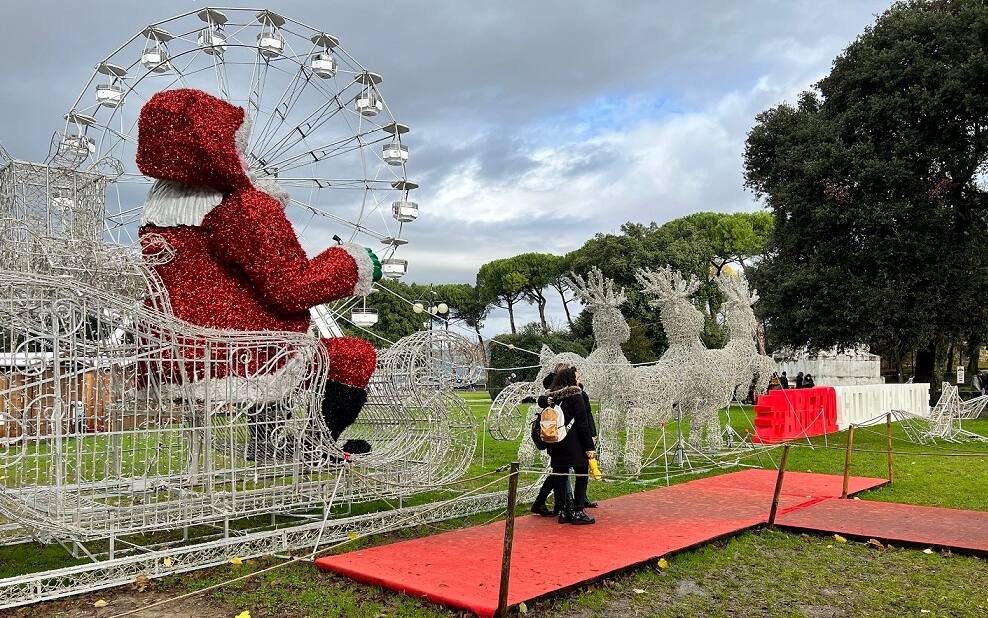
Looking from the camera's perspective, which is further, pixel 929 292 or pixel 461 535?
pixel 929 292

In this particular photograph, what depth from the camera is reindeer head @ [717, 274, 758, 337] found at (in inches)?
471

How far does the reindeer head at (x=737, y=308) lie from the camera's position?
12.0 metres

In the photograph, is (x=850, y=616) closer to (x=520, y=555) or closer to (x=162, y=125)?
(x=520, y=555)

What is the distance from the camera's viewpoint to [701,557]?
20.0 feet

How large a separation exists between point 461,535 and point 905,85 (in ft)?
51.9

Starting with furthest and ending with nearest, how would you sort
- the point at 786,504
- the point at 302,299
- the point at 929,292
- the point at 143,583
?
1. the point at 929,292
2. the point at 786,504
3. the point at 302,299
4. the point at 143,583

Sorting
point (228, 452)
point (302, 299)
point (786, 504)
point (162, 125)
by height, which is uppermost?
point (162, 125)

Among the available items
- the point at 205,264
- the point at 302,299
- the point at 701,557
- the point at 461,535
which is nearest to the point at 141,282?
the point at 205,264

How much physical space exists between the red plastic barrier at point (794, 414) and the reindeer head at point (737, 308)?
214 cm

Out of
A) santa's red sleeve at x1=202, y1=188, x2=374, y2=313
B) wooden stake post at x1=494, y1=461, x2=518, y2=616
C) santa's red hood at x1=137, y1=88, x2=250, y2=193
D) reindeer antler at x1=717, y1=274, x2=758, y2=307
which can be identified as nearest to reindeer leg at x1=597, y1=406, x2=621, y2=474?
reindeer antler at x1=717, y1=274, x2=758, y2=307

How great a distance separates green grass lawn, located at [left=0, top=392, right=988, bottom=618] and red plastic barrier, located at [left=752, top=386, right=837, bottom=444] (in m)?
7.04

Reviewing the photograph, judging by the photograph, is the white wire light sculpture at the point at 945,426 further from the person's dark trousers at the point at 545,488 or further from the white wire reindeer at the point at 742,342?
the person's dark trousers at the point at 545,488

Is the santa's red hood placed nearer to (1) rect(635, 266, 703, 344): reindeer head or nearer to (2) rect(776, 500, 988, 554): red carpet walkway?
(2) rect(776, 500, 988, 554): red carpet walkway

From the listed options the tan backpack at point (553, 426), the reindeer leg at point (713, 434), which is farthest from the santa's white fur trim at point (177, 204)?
the reindeer leg at point (713, 434)
